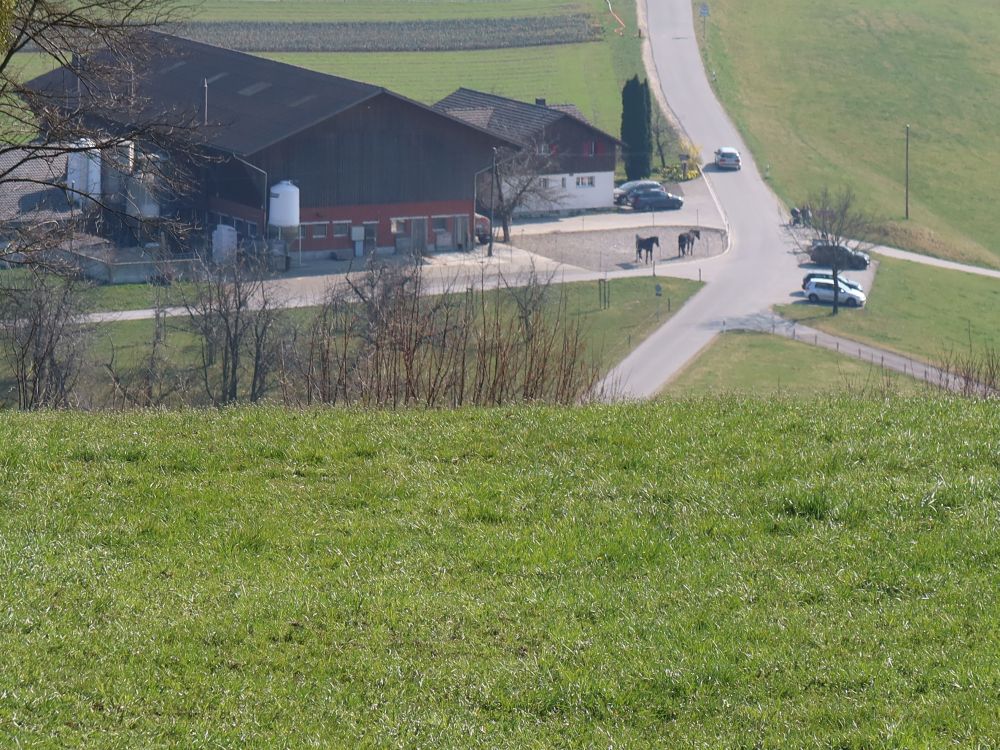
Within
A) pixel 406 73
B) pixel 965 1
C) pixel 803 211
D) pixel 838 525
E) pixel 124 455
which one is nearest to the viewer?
pixel 838 525

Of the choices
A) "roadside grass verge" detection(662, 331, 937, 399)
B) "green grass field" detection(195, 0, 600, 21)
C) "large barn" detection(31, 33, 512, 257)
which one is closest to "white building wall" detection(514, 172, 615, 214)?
"large barn" detection(31, 33, 512, 257)

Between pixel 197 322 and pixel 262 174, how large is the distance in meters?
14.3

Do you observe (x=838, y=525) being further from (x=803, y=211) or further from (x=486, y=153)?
(x=803, y=211)

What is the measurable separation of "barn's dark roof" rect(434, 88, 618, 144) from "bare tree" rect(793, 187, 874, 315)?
9.91m

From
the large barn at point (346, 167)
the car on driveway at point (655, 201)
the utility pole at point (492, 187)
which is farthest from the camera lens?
the car on driveway at point (655, 201)

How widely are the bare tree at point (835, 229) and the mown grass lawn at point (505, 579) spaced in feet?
117

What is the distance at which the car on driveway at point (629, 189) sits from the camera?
196 ft

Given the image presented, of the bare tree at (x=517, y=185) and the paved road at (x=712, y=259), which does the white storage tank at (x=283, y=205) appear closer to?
the bare tree at (x=517, y=185)

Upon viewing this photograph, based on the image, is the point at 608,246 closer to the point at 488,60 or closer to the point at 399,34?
the point at 488,60

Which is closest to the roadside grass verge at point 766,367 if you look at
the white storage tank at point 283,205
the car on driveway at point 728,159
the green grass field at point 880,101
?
the white storage tank at point 283,205

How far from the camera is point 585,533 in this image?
7367mm

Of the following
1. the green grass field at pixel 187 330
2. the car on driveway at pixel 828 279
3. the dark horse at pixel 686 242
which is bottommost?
the green grass field at pixel 187 330

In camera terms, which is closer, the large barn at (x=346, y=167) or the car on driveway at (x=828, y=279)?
the car on driveway at (x=828, y=279)

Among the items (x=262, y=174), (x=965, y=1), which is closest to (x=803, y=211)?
(x=262, y=174)
